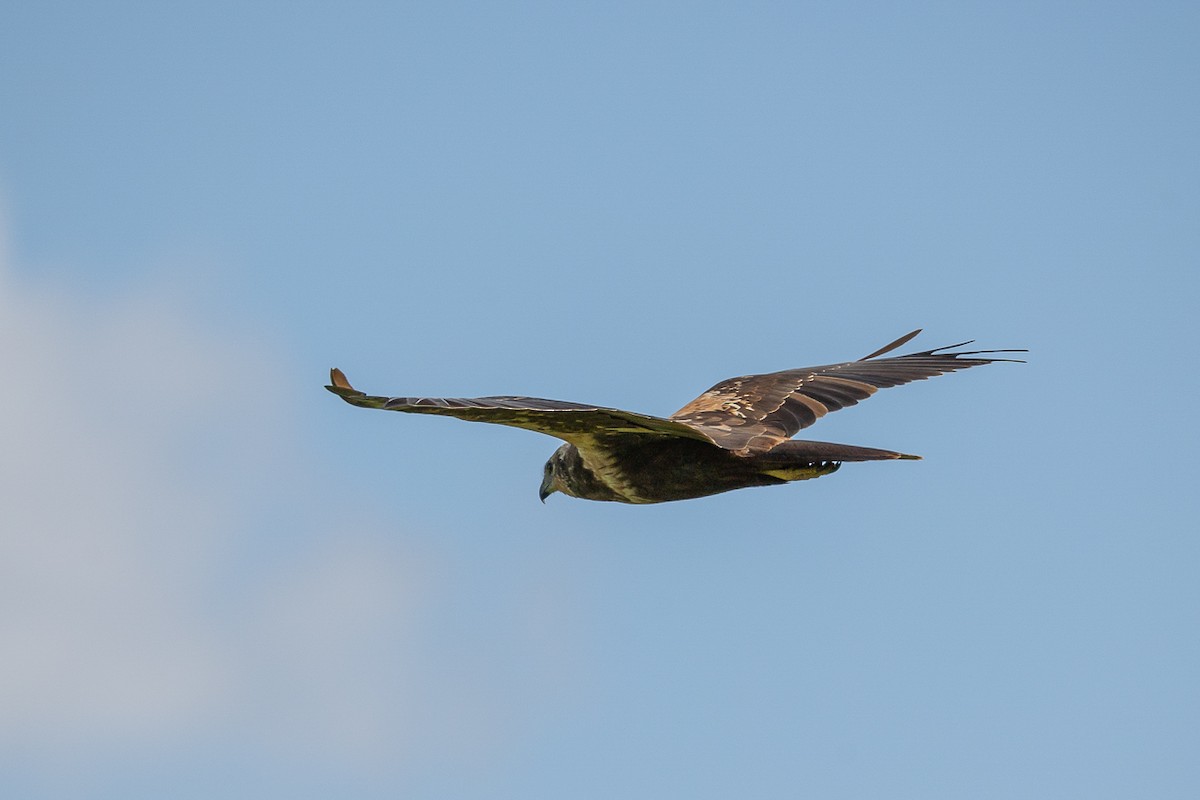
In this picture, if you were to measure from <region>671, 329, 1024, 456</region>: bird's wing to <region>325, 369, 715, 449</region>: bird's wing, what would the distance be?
690mm

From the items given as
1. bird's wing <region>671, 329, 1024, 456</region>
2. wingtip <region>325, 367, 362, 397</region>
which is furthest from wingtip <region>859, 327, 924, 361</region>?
wingtip <region>325, 367, 362, 397</region>

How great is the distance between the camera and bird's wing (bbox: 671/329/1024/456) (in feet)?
32.7

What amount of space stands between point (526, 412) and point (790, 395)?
3222 millimetres

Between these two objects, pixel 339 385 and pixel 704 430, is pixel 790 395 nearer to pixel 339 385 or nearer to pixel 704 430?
pixel 704 430

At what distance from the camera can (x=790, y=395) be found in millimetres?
10805

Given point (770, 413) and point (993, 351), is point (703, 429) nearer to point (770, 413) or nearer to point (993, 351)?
point (770, 413)

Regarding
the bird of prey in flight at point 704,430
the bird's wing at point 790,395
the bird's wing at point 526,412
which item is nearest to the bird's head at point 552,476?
the bird of prey in flight at point 704,430

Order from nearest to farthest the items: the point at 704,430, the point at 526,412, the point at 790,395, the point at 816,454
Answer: the point at 526,412, the point at 816,454, the point at 704,430, the point at 790,395

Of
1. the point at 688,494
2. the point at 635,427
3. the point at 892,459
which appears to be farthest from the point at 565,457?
the point at 892,459

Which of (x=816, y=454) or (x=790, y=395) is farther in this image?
(x=790, y=395)

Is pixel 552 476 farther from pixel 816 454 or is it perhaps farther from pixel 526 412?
pixel 526 412

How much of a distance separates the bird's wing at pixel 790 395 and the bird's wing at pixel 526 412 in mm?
690

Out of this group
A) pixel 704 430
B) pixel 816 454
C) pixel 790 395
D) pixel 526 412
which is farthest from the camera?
pixel 790 395

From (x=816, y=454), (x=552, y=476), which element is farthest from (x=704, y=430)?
(x=552, y=476)
